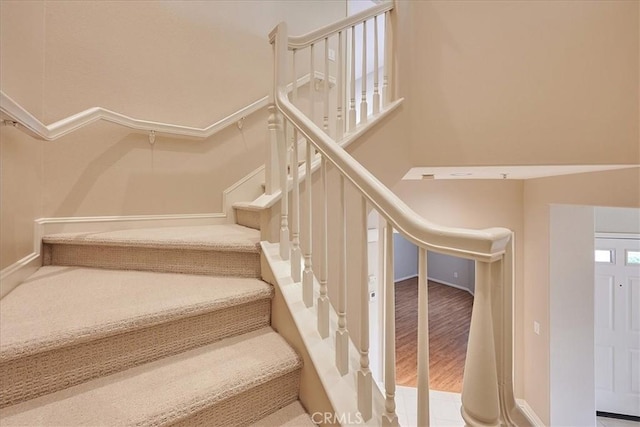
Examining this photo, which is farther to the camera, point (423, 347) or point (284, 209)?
point (284, 209)

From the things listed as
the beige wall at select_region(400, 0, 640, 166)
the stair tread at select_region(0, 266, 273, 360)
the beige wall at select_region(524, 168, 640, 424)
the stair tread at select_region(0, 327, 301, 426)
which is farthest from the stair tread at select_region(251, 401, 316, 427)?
the beige wall at select_region(524, 168, 640, 424)

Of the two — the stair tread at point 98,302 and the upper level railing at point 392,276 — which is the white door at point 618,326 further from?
the stair tread at point 98,302

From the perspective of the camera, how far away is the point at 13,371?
878mm

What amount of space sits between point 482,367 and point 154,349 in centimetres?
105

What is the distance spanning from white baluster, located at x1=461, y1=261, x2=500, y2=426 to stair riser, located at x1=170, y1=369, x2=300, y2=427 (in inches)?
25.3

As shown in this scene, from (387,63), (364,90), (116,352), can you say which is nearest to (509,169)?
(387,63)

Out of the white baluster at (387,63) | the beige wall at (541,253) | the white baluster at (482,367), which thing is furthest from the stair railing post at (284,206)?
the beige wall at (541,253)

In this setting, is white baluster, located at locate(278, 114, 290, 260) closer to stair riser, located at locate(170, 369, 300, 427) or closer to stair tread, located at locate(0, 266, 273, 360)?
stair tread, located at locate(0, 266, 273, 360)

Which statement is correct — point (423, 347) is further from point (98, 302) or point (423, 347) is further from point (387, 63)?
point (387, 63)

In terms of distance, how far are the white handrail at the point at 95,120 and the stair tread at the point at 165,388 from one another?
106 cm

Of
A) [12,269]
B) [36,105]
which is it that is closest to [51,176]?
[36,105]

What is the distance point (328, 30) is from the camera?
171cm

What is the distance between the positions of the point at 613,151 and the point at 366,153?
1.62 m

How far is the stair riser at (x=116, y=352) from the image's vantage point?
2.92 feet
